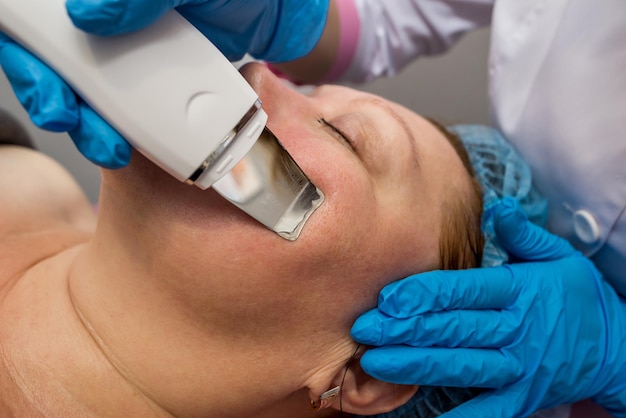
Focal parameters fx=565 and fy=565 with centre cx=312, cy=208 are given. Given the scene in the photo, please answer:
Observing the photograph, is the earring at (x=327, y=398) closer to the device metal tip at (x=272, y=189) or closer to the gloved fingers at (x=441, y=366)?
the gloved fingers at (x=441, y=366)

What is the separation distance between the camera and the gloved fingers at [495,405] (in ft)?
3.19

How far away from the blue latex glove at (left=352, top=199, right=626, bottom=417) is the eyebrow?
188 mm

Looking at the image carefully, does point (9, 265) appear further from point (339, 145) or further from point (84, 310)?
point (339, 145)

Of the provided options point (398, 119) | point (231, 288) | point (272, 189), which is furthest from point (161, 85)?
point (398, 119)

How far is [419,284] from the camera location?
2.96ft

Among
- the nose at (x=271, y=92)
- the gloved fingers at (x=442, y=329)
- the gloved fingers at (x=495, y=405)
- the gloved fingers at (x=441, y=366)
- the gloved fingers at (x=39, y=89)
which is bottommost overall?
the gloved fingers at (x=495, y=405)

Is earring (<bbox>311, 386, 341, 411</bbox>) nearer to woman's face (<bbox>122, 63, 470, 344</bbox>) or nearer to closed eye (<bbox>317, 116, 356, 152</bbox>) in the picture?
woman's face (<bbox>122, 63, 470, 344</bbox>)

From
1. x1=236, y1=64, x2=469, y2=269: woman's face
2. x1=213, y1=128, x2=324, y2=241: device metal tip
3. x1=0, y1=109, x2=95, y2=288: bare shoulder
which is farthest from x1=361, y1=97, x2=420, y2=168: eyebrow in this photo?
x1=0, y1=109, x2=95, y2=288: bare shoulder

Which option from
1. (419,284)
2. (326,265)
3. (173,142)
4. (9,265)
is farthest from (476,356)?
(9,265)

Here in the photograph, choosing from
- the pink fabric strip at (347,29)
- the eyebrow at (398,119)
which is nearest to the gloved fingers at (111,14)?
the eyebrow at (398,119)

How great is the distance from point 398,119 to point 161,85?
47 cm

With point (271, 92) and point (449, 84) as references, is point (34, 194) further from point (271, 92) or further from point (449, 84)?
point (449, 84)

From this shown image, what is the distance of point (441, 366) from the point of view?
0.92m

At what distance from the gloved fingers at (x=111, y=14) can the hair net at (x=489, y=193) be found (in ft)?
2.24
